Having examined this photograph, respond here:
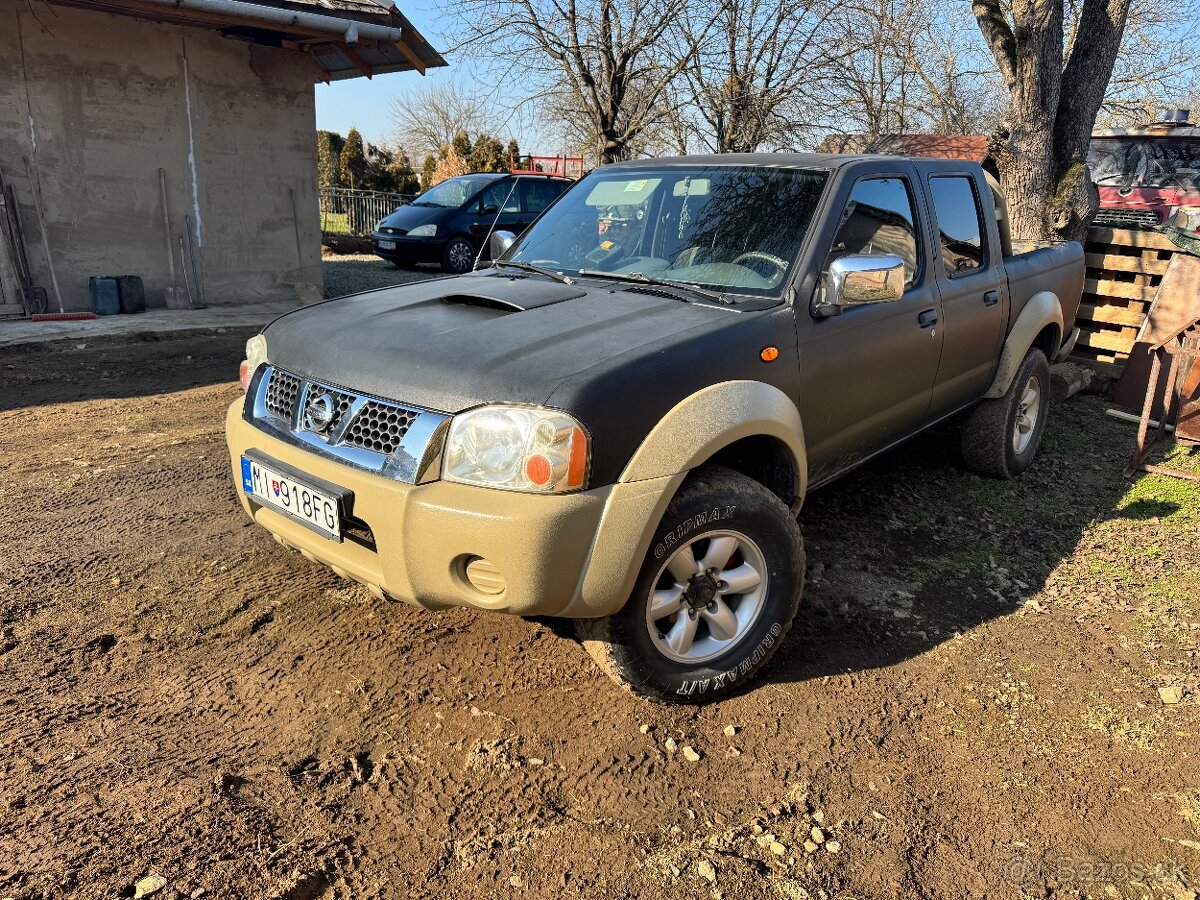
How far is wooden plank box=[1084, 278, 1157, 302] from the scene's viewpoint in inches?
295

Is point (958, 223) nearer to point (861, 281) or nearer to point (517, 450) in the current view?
point (861, 281)

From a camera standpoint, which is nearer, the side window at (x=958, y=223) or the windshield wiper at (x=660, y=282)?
the windshield wiper at (x=660, y=282)

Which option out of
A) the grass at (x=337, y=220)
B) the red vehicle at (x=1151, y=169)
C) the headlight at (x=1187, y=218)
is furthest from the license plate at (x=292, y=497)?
the grass at (x=337, y=220)

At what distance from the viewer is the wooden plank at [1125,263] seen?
746cm

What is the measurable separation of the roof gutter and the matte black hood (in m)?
7.04

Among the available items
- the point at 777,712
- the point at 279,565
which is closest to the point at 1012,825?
the point at 777,712

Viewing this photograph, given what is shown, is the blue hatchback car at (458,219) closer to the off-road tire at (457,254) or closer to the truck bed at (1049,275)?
the off-road tire at (457,254)

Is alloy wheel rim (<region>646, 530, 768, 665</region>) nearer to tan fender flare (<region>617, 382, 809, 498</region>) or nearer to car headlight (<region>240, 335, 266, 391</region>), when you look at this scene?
tan fender flare (<region>617, 382, 809, 498</region>)

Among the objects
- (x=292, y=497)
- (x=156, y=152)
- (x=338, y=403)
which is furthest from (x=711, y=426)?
(x=156, y=152)

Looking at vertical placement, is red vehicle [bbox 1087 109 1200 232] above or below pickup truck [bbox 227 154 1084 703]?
above

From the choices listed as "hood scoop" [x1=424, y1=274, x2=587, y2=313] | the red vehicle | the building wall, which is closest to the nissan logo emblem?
"hood scoop" [x1=424, y1=274, x2=587, y2=313]

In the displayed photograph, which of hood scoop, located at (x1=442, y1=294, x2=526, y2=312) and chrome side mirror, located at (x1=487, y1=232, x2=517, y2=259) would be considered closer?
hood scoop, located at (x1=442, y1=294, x2=526, y2=312)

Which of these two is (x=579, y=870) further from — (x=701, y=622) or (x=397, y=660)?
(x=397, y=660)

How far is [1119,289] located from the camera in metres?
7.69
